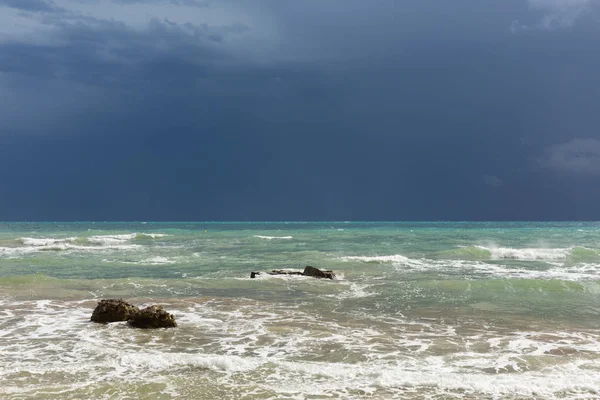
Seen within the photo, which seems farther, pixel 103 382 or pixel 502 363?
pixel 502 363

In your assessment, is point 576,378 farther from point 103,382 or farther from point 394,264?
point 394,264

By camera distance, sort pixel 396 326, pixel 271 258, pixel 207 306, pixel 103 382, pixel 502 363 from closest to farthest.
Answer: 1. pixel 103 382
2. pixel 502 363
3. pixel 396 326
4. pixel 207 306
5. pixel 271 258

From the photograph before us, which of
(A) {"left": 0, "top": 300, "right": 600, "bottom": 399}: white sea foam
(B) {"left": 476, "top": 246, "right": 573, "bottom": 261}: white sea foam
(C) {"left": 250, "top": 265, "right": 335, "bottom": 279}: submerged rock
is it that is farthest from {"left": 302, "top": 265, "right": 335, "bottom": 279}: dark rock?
(B) {"left": 476, "top": 246, "right": 573, "bottom": 261}: white sea foam

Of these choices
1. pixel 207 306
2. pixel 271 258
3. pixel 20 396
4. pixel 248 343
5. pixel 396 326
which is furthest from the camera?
pixel 271 258

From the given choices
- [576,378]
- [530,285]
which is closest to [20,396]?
[576,378]

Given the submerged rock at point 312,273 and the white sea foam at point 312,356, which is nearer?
the white sea foam at point 312,356

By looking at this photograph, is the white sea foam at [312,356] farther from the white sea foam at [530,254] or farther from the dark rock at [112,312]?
the white sea foam at [530,254]

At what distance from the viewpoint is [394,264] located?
2603 cm

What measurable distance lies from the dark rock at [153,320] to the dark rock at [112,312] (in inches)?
19.3

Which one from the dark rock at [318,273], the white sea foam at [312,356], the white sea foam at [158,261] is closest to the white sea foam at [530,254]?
the dark rock at [318,273]

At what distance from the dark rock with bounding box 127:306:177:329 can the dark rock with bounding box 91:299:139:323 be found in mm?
490

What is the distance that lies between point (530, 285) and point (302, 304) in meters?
Result: 8.82

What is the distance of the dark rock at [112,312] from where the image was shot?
11312mm

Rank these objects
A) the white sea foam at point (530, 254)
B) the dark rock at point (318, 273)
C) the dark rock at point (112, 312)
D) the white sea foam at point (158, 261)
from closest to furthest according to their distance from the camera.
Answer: the dark rock at point (112, 312), the dark rock at point (318, 273), the white sea foam at point (158, 261), the white sea foam at point (530, 254)
